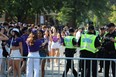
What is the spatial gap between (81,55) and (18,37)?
1985 millimetres

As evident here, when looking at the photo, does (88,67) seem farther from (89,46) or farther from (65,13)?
(65,13)

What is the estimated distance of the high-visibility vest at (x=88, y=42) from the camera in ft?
35.6

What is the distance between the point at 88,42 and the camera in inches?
429

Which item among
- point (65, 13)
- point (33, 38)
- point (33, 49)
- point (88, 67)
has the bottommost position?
point (88, 67)

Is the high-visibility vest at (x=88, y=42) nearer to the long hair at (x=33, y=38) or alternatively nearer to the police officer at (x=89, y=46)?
the police officer at (x=89, y=46)

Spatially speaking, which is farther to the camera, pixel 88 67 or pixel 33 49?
pixel 33 49

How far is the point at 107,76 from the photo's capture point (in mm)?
11320

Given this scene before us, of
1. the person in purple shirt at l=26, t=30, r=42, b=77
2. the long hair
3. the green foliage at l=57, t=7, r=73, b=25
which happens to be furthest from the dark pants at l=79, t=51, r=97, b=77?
the green foliage at l=57, t=7, r=73, b=25

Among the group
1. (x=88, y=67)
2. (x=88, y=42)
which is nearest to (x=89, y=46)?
(x=88, y=42)

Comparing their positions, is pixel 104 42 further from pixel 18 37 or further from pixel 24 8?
pixel 24 8

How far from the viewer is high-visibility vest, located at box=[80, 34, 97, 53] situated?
1084cm

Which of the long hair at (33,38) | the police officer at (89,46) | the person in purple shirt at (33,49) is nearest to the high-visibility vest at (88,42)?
the police officer at (89,46)

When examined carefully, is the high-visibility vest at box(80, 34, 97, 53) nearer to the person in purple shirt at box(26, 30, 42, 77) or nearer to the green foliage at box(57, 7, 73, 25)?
the person in purple shirt at box(26, 30, 42, 77)

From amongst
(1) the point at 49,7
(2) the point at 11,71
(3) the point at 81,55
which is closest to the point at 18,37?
(2) the point at 11,71
